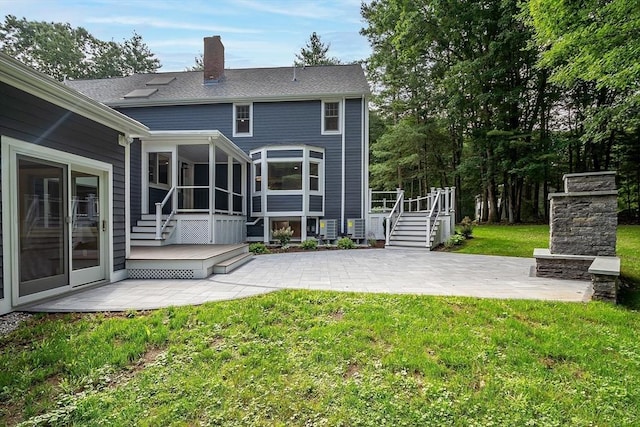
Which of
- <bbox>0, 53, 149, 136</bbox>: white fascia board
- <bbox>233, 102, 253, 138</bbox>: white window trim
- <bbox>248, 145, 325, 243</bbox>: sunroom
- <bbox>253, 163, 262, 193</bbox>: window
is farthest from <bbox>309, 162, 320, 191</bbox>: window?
<bbox>0, 53, 149, 136</bbox>: white fascia board

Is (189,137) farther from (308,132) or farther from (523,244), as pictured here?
(523,244)

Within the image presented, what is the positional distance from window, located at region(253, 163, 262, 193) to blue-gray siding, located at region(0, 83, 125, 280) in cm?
641

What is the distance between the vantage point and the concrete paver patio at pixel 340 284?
4285mm

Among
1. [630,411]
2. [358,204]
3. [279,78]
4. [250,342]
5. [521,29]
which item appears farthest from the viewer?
[521,29]

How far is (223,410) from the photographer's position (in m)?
2.18

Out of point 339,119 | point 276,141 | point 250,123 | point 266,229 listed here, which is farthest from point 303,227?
point 250,123

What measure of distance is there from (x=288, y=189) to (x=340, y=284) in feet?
23.4

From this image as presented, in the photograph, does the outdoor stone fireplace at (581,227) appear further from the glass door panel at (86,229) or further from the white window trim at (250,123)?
the white window trim at (250,123)

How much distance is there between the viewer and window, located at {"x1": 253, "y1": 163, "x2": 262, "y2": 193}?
40.3 ft

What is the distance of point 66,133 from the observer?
4574 mm

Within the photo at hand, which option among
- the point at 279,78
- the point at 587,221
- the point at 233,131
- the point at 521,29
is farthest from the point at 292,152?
the point at 521,29

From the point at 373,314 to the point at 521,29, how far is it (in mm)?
18340

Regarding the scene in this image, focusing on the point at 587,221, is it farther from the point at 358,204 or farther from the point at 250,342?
the point at 358,204

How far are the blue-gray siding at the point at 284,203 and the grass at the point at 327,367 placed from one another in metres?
8.14
